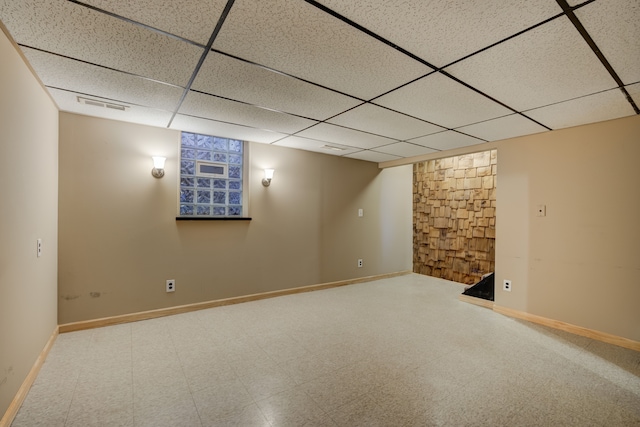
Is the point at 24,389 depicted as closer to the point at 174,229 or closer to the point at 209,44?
the point at 174,229

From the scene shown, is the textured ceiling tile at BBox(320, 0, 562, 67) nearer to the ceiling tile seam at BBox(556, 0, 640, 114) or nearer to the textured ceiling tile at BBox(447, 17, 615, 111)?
the ceiling tile seam at BBox(556, 0, 640, 114)

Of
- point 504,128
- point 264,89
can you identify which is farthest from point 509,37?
point 504,128

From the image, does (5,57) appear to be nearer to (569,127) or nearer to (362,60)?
(362,60)

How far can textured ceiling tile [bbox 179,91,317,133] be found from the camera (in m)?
2.58

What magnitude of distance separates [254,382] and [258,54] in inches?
87.6

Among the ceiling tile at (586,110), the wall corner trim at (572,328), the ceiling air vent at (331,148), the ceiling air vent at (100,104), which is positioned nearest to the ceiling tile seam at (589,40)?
the ceiling tile at (586,110)

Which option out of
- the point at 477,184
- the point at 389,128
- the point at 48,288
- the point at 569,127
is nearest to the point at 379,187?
the point at 477,184

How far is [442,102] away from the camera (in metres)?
2.46

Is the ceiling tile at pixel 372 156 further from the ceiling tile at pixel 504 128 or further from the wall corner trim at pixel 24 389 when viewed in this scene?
the wall corner trim at pixel 24 389

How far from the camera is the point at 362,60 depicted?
1.83m

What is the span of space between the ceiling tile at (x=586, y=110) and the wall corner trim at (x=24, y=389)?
14.3 feet

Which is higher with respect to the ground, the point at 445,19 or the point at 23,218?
the point at 445,19

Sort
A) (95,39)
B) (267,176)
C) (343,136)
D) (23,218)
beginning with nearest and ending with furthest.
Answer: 1. (95,39)
2. (23,218)
3. (343,136)
4. (267,176)

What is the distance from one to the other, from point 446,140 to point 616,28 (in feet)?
7.37
